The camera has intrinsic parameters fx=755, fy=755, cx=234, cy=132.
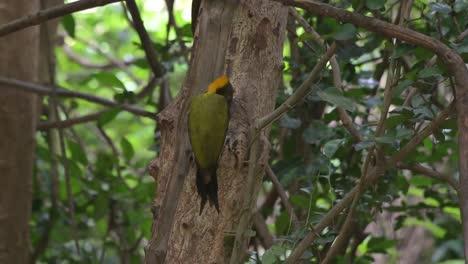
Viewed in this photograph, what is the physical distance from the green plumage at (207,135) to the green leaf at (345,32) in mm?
278

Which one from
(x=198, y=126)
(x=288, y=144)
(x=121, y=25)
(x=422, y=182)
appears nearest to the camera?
(x=198, y=126)

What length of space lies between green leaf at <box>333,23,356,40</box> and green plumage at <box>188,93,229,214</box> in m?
0.28

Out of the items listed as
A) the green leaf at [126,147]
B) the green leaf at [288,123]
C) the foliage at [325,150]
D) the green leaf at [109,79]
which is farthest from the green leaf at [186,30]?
the green leaf at [126,147]

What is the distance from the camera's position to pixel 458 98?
53.2 inches

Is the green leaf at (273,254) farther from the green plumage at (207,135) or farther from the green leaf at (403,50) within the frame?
the green leaf at (403,50)

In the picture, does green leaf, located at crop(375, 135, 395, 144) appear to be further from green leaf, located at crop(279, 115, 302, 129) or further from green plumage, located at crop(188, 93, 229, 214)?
green leaf, located at crop(279, 115, 302, 129)

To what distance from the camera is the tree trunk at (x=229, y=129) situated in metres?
1.43

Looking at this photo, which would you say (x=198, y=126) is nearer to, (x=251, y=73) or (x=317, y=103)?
(x=251, y=73)

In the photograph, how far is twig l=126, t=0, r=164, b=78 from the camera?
2121mm

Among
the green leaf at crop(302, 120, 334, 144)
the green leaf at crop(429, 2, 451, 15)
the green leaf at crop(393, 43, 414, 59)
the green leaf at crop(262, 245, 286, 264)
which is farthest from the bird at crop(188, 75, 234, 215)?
the green leaf at crop(302, 120, 334, 144)

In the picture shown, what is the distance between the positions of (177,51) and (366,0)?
1.27 m

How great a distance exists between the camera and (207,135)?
1426 mm

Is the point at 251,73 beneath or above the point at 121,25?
beneath

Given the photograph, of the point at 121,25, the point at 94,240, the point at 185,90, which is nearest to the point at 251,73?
the point at 185,90
